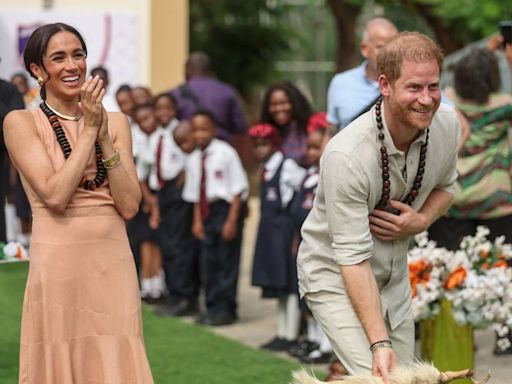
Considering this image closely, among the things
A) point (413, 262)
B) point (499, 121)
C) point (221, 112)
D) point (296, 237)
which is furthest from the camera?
point (221, 112)

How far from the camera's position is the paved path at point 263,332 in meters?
8.46

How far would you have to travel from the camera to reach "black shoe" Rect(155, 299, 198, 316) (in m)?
11.3

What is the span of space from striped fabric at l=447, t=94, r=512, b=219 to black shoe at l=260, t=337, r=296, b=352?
1.67m

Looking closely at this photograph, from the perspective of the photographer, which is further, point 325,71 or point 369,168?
point 325,71

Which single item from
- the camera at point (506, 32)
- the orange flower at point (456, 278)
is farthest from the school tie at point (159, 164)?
the orange flower at point (456, 278)

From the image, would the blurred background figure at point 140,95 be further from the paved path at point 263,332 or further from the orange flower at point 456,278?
the orange flower at point 456,278

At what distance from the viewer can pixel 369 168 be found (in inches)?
182

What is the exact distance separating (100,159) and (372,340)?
1.37m

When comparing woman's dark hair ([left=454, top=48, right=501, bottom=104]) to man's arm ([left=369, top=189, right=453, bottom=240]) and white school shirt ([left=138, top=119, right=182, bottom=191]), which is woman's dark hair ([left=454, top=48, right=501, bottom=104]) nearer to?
white school shirt ([left=138, top=119, right=182, bottom=191])

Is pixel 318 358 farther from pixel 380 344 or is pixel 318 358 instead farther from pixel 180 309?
pixel 380 344

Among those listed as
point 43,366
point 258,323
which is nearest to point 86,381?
point 43,366

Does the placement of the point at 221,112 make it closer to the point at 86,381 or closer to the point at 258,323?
the point at 258,323

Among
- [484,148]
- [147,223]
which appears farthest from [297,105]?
[147,223]

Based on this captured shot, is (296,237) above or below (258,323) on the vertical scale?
above
